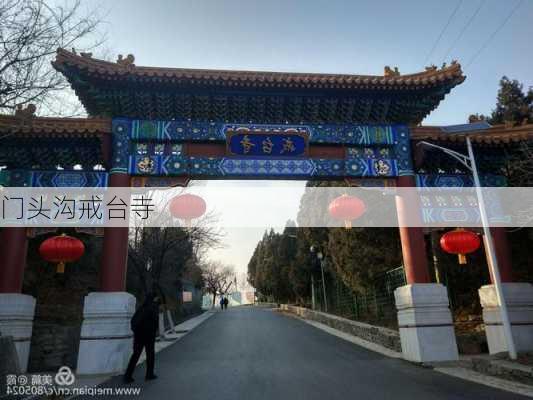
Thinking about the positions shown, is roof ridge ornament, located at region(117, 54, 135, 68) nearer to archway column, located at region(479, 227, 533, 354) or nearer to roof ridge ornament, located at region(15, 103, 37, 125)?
roof ridge ornament, located at region(15, 103, 37, 125)

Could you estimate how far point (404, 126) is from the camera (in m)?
9.43

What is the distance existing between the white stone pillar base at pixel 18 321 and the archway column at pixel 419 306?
25.1ft

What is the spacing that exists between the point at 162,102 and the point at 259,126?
2.22m

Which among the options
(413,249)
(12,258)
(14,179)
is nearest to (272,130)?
(413,249)

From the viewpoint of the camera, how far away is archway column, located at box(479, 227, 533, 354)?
27.2 feet

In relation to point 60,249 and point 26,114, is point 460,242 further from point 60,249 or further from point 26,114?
point 26,114

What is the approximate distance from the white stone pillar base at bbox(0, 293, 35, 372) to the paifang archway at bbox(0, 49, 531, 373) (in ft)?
0.32

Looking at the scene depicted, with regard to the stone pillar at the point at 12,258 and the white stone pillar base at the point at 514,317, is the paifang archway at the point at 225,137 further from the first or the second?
the white stone pillar base at the point at 514,317

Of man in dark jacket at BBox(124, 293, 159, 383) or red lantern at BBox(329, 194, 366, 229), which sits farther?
red lantern at BBox(329, 194, 366, 229)

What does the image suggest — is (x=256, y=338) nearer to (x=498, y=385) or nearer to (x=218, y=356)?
(x=218, y=356)

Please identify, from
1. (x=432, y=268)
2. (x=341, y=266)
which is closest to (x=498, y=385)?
(x=432, y=268)

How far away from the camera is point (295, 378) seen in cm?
657

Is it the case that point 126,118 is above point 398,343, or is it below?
above

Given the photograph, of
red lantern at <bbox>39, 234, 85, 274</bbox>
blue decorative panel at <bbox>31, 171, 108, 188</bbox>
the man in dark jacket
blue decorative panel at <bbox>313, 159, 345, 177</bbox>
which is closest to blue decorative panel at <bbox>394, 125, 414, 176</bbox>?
blue decorative panel at <bbox>313, 159, 345, 177</bbox>
